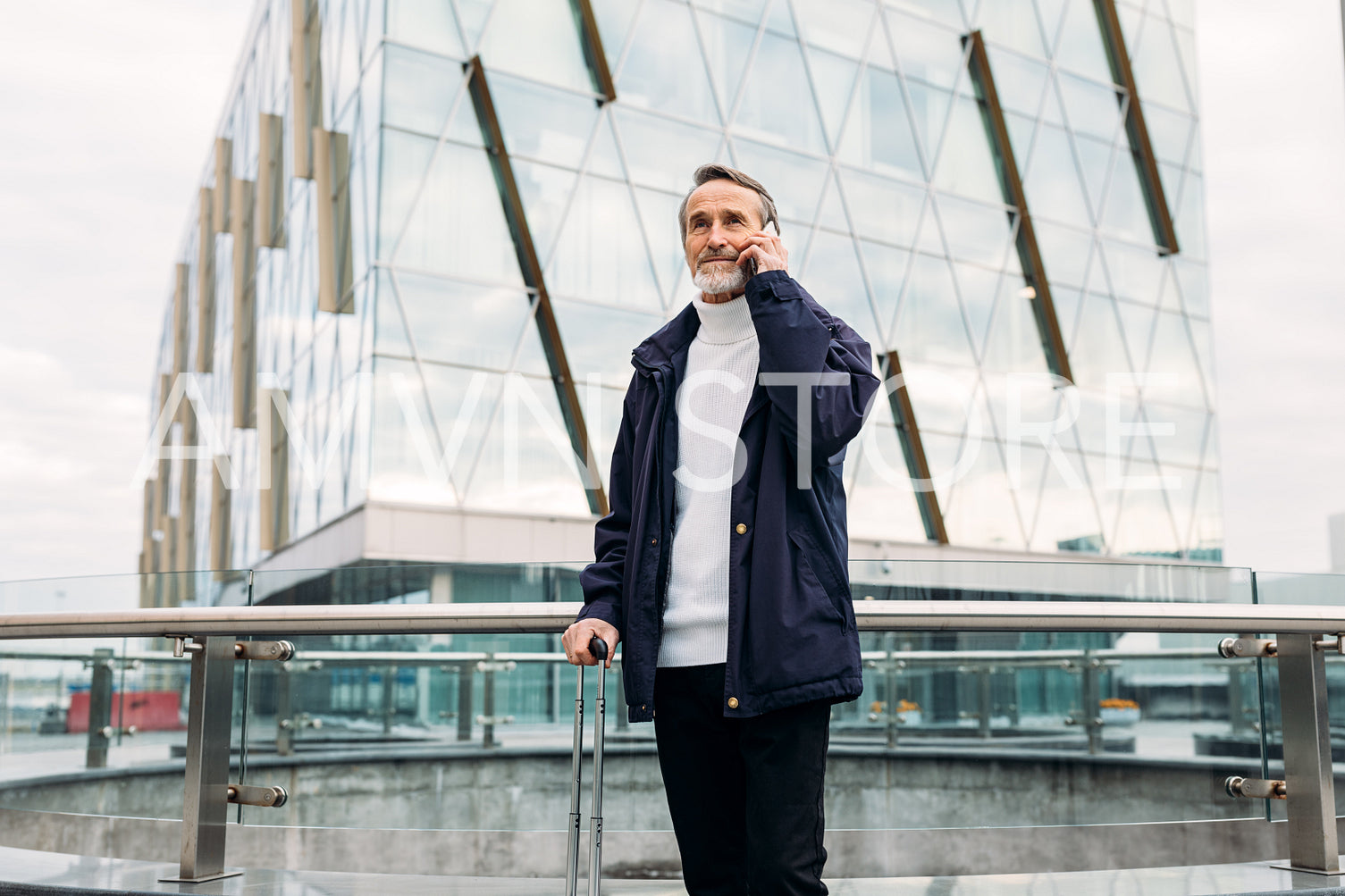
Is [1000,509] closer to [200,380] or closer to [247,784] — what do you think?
[247,784]

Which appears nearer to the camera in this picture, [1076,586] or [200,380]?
[1076,586]

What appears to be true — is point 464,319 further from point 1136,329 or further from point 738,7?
point 1136,329

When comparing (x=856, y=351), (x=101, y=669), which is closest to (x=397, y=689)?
(x=101, y=669)

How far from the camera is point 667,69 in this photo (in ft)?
57.6

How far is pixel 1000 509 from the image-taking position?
19984 mm

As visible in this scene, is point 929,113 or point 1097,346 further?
point 1097,346

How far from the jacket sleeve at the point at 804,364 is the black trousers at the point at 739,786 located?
19.6 inches

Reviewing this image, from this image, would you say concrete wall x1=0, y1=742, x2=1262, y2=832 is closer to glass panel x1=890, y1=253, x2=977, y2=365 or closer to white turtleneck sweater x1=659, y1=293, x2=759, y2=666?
white turtleneck sweater x1=659, y1=293, x2=759, y2=666

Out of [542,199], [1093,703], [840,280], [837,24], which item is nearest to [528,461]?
[542,199]

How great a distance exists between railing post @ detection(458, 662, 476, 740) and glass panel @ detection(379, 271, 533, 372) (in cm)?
967

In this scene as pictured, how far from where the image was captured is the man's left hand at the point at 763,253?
2326mm

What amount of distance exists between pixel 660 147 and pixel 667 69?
1233 mm

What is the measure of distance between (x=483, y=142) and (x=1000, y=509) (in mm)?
10462

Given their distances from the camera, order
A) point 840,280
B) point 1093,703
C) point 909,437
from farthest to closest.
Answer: point 909,437 < point 840,280 < point 1093,703
